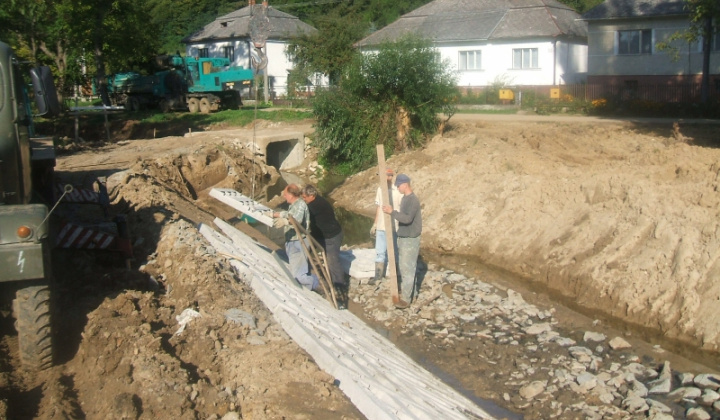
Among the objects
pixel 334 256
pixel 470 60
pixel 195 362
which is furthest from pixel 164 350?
pixel 470 60

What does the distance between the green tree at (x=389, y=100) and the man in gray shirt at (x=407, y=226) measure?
13673 millimetres

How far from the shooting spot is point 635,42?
37625 millimetres

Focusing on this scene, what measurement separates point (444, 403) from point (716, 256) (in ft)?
20.2

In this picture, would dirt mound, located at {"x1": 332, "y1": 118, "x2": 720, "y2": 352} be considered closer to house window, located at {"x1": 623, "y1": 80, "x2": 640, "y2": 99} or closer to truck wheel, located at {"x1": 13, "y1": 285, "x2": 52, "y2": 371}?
truck wheel, located at {"x1": 13, "y1": 285, "x2": 52, "y2": 371}

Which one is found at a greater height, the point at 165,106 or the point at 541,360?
the point at 165,106

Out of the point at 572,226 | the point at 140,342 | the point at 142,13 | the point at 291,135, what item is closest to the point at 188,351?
the point at 140,342

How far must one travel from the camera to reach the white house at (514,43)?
4178 cm

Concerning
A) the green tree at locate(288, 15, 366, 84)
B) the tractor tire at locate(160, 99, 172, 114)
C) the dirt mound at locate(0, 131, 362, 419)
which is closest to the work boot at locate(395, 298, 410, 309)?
the dirt mound at locate(0, 131, 362, 419)

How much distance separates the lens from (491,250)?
16.0 m

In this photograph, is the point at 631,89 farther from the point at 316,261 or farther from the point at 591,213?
the point at 316,261

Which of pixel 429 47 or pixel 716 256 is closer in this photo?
pixel 716 256

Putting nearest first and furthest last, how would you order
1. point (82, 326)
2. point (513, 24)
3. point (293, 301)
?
point (82, 326)
point (293, 301)
point (513, 24)

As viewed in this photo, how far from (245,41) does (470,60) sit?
56.5ft

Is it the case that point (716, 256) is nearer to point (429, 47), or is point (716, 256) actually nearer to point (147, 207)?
point (147, 207)
